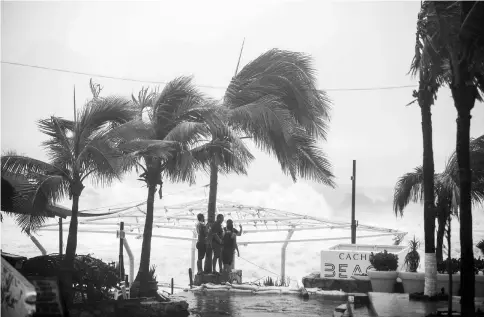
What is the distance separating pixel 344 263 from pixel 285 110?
4.72 meters

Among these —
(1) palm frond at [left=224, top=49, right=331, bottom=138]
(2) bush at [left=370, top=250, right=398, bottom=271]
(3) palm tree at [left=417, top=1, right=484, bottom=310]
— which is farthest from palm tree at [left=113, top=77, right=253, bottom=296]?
(3) palm tree at [left=417, top=1, right=484, bottom=310]

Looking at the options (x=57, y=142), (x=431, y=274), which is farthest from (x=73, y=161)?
(x=431, y=274)

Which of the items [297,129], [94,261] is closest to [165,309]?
[94,261]

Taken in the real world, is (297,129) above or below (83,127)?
above

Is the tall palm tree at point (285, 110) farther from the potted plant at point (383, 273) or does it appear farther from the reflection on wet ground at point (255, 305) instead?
the potted plant at point (383, 273)

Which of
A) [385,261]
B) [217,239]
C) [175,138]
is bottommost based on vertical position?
[385,261]

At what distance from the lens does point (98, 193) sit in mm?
75812

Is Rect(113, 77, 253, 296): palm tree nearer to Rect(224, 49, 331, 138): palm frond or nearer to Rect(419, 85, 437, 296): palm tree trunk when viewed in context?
Rect(224, 49, 331, 138): palm frond

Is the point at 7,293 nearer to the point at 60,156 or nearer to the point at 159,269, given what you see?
the point at 60,156

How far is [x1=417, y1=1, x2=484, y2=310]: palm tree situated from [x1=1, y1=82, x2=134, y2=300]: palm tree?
6.92 metres

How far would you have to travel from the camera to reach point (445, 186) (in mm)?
20484

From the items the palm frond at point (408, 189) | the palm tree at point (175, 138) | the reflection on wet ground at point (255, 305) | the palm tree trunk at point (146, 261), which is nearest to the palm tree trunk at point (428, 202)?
the reflection on wet ground at point (255, 305)

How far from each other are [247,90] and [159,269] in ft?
114

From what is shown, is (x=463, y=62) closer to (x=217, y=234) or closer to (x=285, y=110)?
(x=285, y=110)
